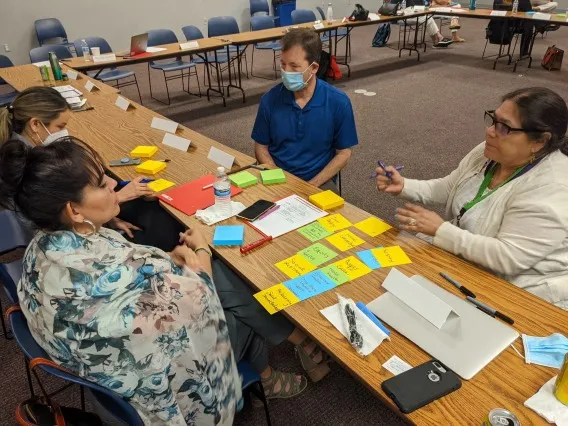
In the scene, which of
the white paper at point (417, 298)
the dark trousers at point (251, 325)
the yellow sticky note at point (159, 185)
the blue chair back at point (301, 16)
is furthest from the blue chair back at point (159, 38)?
the white paper at point (417, 298)

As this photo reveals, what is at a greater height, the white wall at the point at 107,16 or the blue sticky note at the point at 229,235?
the white wall at the point at 107,16

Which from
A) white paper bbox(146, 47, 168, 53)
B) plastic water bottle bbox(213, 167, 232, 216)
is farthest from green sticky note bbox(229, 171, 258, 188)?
white paper bbox(146, 47, 168, 53)

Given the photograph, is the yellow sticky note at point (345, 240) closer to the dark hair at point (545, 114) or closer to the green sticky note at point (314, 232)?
the green sticky note at point (314, 232)

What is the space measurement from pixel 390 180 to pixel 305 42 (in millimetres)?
972

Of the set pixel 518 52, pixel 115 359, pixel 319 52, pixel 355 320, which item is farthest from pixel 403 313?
pixel 518 52

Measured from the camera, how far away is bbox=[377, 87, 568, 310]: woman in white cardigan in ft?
4.61

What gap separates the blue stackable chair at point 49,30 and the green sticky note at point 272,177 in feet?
19.6

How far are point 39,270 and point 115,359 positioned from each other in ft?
1.03

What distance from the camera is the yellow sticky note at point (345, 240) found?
1575mm

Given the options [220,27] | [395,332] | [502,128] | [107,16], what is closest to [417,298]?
[395,332]

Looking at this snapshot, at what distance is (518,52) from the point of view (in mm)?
7660

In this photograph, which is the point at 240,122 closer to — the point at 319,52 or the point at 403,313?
the point at 319,52

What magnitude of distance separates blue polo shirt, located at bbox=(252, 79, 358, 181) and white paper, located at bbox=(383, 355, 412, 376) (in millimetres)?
1572

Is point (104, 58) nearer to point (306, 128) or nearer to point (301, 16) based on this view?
point (301, 16)
